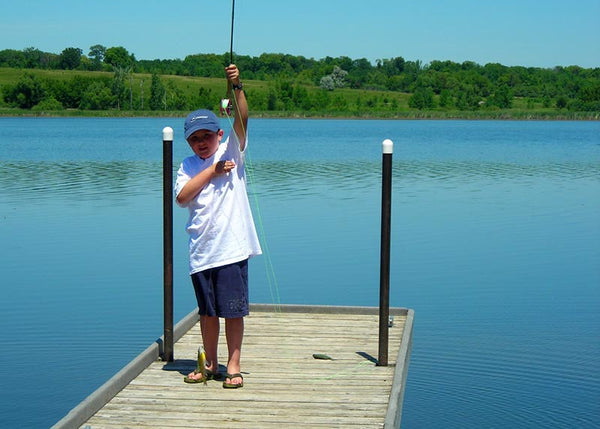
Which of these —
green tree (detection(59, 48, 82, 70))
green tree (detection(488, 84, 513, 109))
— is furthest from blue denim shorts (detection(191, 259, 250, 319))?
green tree (detection(59, 48, 82, 70))

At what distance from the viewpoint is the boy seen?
6.15 metres

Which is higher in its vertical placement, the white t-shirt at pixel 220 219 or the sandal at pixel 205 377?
the white t-shirt at pixel 220 219

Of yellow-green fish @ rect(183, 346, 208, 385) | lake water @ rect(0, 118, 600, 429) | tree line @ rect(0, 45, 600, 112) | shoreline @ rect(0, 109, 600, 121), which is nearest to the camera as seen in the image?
yellow-green fish @ rect(183, 346, 208, 385)

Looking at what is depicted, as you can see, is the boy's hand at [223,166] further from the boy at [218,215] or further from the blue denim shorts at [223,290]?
the blue denim shorts at [223,290]

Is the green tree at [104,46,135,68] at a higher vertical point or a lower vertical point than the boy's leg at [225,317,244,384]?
higher

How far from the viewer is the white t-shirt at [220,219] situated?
6.16 meters

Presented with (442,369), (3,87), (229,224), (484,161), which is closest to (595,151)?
(484,161)

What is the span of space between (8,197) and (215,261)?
17.6 meters

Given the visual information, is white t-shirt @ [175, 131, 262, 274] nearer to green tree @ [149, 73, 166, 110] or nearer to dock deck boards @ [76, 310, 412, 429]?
dock deck boards @ [76, 310, 412, 429]

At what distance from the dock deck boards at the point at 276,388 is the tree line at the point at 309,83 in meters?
94.1

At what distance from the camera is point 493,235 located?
1717 cm

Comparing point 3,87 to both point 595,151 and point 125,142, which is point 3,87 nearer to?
point 125,142

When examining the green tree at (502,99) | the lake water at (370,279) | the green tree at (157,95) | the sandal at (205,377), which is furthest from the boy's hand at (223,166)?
the green tree at (502,99)

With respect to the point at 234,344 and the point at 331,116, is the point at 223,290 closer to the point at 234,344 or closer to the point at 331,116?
the point at 234,344
